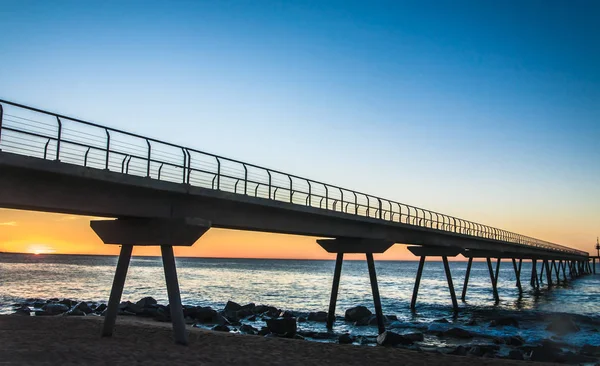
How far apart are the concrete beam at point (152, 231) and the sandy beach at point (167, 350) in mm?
3321

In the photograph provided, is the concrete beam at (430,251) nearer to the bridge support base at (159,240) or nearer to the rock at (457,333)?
the rock at (457,333)

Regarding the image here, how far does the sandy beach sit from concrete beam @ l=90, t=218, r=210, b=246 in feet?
10.9

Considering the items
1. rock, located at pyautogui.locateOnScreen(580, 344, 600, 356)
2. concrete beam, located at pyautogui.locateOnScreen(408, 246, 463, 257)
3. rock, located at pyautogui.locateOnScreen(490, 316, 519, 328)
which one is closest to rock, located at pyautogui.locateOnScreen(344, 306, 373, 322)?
rock, located at pyautogui.locateOnScreen(490, 316, 519, 328)

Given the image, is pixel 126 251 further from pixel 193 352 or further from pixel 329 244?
pixel 329 244

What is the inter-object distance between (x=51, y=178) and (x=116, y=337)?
651cm

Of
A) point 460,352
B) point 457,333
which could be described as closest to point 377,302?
point 457,333

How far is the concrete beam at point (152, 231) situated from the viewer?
16.1 metres

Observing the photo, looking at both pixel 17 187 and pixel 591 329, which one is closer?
pixel 17 187

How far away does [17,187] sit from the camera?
1284 cm

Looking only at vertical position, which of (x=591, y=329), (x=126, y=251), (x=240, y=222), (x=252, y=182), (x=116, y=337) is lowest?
(x=591, y=329)

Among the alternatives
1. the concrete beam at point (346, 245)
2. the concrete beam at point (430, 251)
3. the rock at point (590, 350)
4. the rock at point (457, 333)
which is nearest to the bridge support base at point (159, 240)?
the concrete beam at point (346, 245)

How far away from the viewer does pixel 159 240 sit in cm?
1625

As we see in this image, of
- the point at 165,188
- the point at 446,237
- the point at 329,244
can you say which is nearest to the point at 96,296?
the point at 329,244

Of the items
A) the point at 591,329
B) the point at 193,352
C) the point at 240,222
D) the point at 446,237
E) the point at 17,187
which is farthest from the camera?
the point at 446,237
